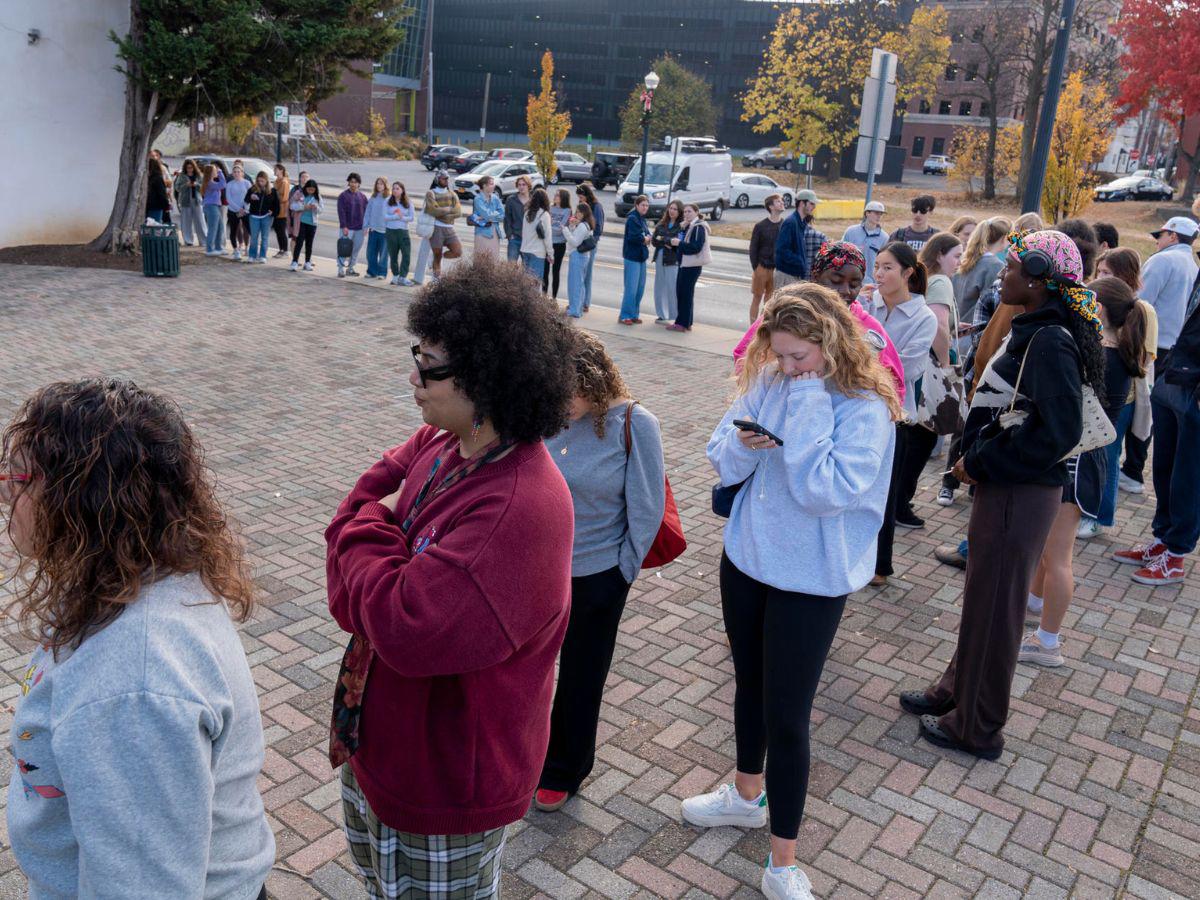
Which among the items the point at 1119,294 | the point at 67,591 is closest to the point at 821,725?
the point at 1119,294

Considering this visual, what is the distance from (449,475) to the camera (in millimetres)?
2088

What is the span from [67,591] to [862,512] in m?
2.28

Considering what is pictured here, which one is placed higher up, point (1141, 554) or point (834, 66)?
point (834, 66)

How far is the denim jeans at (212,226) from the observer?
18.0 meters

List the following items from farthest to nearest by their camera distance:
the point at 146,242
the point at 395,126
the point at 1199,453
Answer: the point at 395,126
the point at 146,242
the point at 1199,453

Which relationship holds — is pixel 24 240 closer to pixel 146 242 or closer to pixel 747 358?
pixel 146 242

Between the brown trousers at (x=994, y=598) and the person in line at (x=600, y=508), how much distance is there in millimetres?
1449

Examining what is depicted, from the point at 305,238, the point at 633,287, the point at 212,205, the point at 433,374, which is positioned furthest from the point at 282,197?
the point at 433,374

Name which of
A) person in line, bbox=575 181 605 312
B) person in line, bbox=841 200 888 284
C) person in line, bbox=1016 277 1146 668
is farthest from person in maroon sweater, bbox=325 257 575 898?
person in line, bbox=575 181 605 312

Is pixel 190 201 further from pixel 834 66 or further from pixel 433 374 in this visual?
pixel 834 66

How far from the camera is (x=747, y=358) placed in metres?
3.31

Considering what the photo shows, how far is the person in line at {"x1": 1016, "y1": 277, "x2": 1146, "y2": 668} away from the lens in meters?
4.71

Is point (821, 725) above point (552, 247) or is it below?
below

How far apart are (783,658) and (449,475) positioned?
146 centimetres
